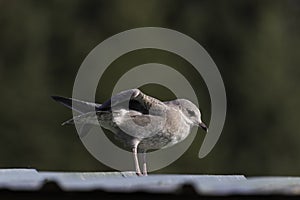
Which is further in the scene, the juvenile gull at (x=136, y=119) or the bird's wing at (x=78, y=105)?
the bird's wing at (x=78, y=105)

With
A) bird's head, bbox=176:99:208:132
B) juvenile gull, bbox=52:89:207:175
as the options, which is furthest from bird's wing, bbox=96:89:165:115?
bird's head, bbox=176:99:208:132

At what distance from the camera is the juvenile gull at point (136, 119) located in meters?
7.04

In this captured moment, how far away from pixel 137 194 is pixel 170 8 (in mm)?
14336

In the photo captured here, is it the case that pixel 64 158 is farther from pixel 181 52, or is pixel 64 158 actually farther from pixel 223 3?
pixel 223 3

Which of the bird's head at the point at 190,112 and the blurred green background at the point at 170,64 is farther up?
the bird's head at the point at 190,112

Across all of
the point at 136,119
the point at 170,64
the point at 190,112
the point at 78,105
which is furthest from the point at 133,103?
the point at 170,64

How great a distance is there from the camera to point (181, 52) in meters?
16.0

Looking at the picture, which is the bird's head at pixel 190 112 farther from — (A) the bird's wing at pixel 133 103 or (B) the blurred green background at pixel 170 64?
(B) the blurred green background at pixel 170 64

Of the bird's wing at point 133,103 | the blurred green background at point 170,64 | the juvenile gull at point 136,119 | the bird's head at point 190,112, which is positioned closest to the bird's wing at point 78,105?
the juvenile gull at point 136,119

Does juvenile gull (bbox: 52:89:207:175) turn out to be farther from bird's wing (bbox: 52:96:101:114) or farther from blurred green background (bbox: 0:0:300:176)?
blurred green background (bbox: 0:0:300:176)

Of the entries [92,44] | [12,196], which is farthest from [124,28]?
[12,196]

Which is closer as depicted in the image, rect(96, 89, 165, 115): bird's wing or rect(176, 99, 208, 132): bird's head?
rect(96, 89, 165, 115): bird's wing

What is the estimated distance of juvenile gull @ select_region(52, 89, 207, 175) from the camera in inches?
277

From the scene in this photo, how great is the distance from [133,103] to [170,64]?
8.69 metres
